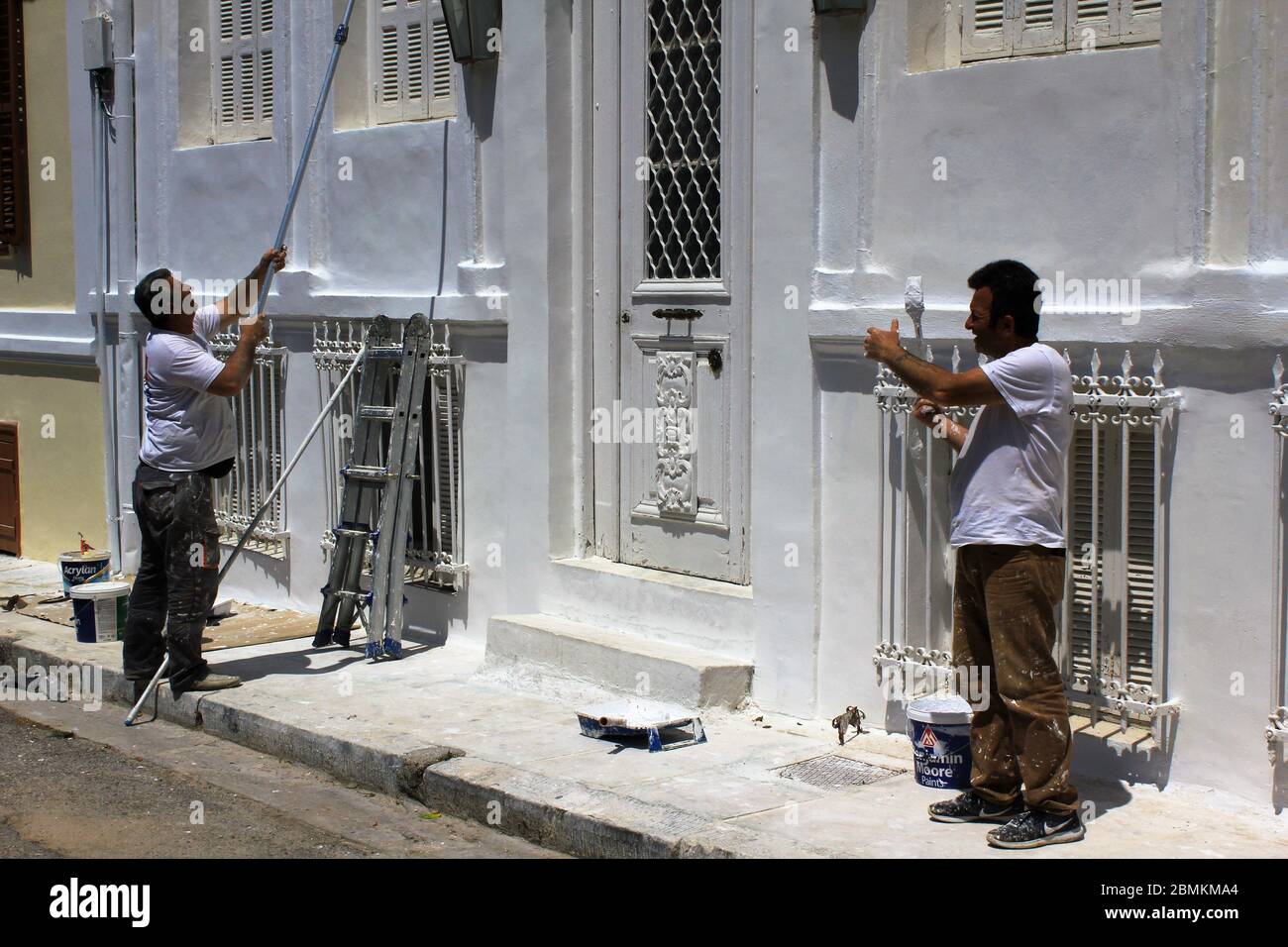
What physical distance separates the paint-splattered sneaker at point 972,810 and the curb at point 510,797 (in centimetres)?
57

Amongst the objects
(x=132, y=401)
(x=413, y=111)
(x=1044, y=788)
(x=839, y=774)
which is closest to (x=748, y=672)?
(x=839, y=774)

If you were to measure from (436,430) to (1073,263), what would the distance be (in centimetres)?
405

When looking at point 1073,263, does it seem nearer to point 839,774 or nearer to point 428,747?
point 839,774

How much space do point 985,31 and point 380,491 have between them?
4.02 meters

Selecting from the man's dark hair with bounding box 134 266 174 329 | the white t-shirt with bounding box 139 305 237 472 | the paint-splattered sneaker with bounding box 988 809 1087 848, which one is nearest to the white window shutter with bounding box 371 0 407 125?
the man's dark hair with bounding box 134 266 174 329

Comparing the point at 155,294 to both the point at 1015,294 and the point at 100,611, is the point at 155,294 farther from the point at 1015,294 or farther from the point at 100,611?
the point at 1015,294

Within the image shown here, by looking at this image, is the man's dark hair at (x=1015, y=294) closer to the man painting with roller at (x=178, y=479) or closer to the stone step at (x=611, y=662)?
the stone step at (x=611, y=662)

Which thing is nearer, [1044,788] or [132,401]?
[1044,788]

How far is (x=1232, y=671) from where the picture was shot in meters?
5.46

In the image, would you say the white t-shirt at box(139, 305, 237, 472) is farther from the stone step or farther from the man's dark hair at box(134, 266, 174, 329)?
the stone step

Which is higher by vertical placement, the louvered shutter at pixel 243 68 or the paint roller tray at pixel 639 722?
the louvered shutter at pixel 243 68

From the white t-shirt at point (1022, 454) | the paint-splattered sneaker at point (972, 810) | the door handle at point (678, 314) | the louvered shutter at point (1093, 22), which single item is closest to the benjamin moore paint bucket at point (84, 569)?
the door handle at point (678, 314)

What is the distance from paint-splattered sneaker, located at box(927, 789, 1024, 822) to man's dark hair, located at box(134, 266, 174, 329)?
4.45 m

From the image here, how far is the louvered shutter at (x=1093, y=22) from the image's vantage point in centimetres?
580
